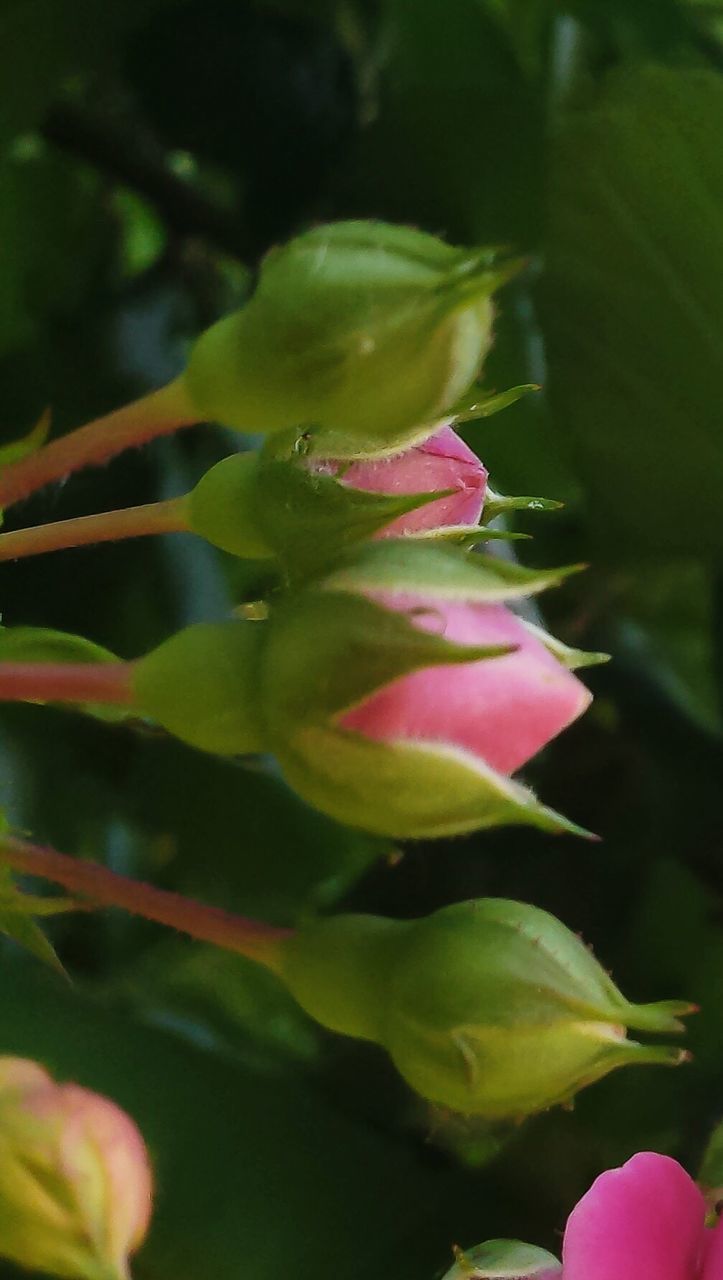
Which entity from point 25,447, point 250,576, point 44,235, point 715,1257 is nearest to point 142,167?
point 44,235

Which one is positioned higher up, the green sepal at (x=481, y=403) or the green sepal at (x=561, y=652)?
the green sepal at (x=481, y=403)

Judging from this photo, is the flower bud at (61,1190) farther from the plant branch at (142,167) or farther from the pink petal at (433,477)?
the plant branch at (142,167)

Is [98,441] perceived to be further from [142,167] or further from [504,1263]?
[142,167]

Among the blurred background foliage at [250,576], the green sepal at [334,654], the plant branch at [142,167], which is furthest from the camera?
the plant branch at [142,167]

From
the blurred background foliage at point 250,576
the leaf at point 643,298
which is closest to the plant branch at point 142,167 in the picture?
the blurred background foliage at point 250,576

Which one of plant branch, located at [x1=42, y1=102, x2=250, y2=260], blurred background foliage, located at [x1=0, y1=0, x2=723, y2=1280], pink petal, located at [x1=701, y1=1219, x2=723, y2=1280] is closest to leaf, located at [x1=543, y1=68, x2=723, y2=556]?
blurred background foliage, located at [x1=0, y1=0, x2=723, y2=1280]

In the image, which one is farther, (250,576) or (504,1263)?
(250,576)

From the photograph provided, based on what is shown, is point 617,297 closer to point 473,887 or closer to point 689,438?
point 689,438
